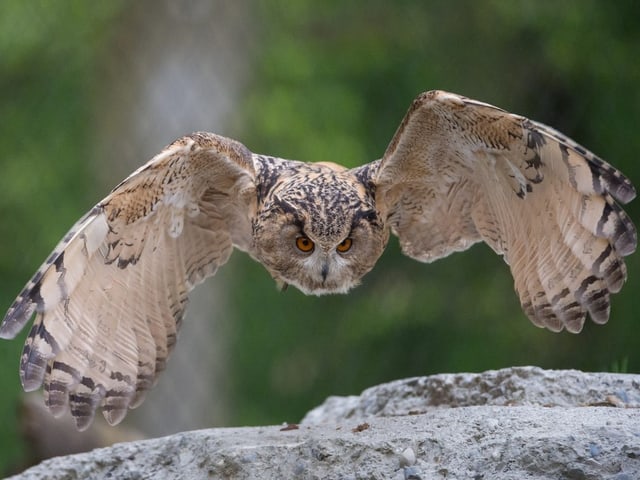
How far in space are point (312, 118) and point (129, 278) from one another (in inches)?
203

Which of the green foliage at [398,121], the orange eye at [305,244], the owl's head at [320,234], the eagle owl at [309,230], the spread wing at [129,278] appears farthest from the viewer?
the green foliage at [398,121]

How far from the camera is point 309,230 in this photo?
14.3 ft

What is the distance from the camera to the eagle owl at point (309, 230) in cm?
391

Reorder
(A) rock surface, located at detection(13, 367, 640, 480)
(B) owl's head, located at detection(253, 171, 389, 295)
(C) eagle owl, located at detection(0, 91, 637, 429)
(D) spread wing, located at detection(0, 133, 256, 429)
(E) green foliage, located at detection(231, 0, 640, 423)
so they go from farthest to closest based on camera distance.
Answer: (E) green foliage, located at detection(231, 0, 640, 423) → (B) owl's head, located at detection(253, 171, 389, 295) → (C) eagle owl, located at detection(0, 91, 637, 429) → (D) spread wing, located at detection(0, 133, 256, 429) → (A) rock surface, located at detection(13, 367, 640, 480)

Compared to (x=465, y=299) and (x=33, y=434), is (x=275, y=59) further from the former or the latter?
(x=33, y=434)

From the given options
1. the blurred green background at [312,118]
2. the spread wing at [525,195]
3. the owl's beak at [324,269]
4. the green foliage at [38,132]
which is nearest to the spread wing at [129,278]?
the owl's beak at [324,269]

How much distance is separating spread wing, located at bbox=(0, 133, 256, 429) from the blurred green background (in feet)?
12.2

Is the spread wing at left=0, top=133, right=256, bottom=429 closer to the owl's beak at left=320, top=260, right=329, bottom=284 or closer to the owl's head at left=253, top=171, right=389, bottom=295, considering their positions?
the owl's head at left=253, top=171, right=389, bottom=295

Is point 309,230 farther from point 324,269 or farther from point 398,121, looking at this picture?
point 398,121

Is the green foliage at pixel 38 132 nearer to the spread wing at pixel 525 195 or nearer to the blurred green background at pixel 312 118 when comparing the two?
the blurred green background at pixel 312 118

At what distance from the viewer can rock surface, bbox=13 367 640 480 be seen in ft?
11.4

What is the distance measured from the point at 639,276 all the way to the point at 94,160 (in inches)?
169

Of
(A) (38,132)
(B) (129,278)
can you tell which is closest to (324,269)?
(B) (129,278)

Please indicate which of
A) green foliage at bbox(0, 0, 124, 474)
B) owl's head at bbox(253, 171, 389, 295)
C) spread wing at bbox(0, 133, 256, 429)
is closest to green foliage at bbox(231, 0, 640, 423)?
green foliage at bbox(0, 0, 124, 474)
